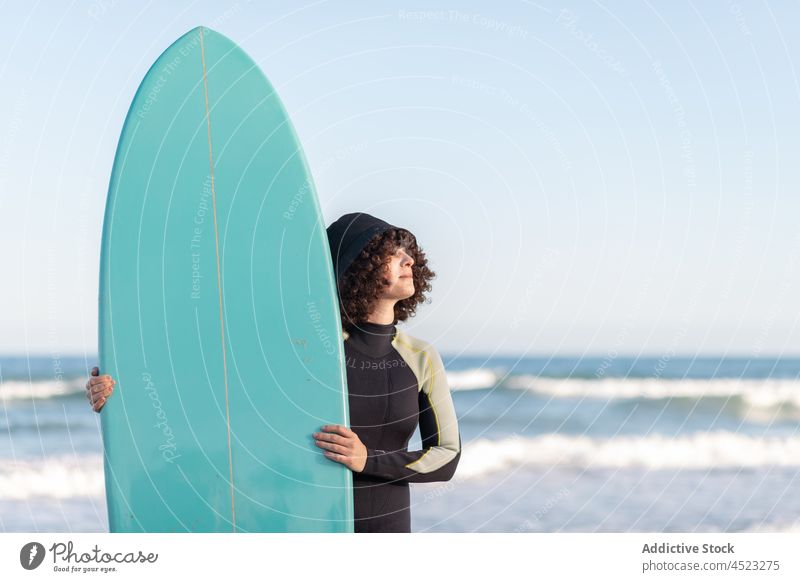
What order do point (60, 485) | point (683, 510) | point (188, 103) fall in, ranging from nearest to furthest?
point (188, 103), point (683, 510), point (60, 485)

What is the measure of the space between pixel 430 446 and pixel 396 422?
0.48 ft

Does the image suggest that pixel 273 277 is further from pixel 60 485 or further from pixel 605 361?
pixel 605 361

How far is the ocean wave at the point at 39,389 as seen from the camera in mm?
13859

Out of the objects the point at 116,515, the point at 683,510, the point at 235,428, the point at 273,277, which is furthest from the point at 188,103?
the point at 683,510

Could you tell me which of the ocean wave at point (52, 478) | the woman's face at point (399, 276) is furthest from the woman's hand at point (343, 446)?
the ocean wave at point (52, 478)

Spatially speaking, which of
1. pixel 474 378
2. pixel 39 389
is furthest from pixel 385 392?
pixel 39 389

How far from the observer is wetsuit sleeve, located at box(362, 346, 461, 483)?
288 cm

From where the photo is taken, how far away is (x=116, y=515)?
315 centimetres

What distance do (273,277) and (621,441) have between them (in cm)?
904

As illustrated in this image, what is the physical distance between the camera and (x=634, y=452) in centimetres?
1091

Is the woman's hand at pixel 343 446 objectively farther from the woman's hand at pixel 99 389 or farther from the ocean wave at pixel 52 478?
the ocean wave at pixel 52 478
